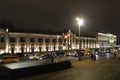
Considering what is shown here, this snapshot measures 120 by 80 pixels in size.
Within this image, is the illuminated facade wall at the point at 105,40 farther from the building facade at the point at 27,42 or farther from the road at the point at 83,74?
the road at the point at 83,74

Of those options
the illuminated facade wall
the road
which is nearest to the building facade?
the road

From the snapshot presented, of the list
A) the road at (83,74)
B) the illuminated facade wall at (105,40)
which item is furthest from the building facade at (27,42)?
the illuminated facade wall at (105,40)

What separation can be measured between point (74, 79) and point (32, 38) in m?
65.2

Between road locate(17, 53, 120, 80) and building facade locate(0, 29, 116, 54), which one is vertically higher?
building facade locate(0, 29, 116, 54)

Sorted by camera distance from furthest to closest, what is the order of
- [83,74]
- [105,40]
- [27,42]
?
[105,40] < [27,42] < [83,74]

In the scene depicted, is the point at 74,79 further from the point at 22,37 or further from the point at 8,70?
the point at 22,37

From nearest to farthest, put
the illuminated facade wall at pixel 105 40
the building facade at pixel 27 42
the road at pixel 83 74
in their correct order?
the road at pixel 83 74 → the building facade at pixel 27 42 → the illuminated facade wall at pixel 105 40

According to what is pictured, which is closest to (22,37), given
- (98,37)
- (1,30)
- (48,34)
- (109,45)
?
(1,30)

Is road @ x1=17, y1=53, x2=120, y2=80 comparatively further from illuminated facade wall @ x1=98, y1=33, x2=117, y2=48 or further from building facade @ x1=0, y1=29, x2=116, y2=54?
illuminated facade wall @ x1=98, y1=33, x2=117, y2=48

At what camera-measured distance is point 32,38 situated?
82.4 meters

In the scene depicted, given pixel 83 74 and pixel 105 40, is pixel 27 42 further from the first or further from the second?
pixel 105 40

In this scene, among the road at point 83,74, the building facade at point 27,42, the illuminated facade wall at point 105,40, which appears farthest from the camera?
the illuminated facade wall at point 105,40

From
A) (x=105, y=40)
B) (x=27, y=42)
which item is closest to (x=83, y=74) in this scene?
(x=27, y=42)

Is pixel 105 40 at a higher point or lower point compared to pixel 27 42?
higher
